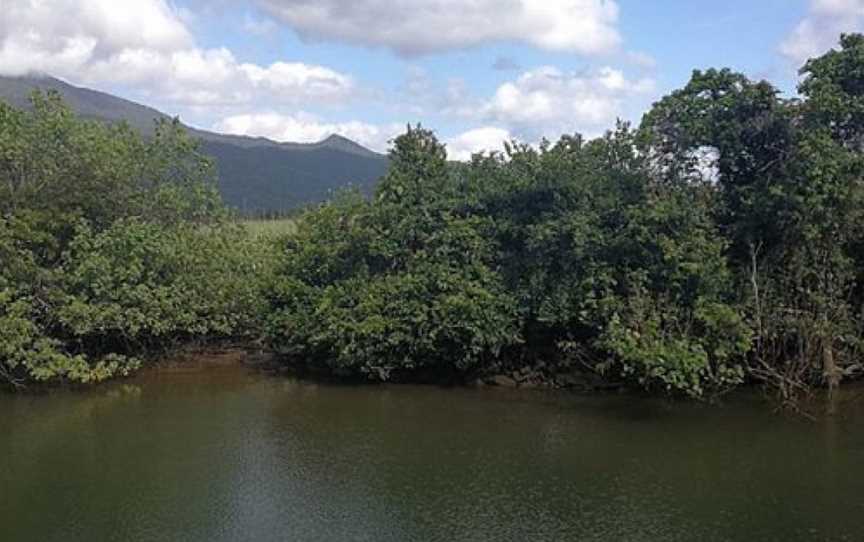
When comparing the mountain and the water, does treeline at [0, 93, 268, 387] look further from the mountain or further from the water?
the mountain

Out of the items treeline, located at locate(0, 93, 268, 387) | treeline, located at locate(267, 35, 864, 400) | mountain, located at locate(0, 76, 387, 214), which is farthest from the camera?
mountain, located at locate(0, 76, 387, 214)

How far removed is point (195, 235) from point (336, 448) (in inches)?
508

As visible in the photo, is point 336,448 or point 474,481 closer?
point 474,481

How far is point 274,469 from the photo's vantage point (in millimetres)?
19438

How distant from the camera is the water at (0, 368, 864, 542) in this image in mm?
16016

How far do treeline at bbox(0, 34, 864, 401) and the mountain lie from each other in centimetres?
7168

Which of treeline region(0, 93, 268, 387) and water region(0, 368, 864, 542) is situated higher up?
treeline region(0, 93, 268, 387)

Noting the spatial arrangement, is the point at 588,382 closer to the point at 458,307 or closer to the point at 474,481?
the point at 458,307

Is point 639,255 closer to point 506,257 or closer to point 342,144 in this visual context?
point 506,257

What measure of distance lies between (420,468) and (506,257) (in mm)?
8988

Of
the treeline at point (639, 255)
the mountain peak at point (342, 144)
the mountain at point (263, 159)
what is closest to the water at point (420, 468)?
the treeline at point (639, 255)

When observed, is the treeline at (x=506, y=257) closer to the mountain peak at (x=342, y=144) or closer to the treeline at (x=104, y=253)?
the treeline at (x=104, y=253)

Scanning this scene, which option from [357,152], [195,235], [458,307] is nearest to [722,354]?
[458,307]

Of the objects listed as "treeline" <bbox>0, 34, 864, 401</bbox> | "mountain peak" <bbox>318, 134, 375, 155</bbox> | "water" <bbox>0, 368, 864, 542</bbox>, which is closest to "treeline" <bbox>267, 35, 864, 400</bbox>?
"treeline" <bbox>0, 34, 864, 401</bbox>
